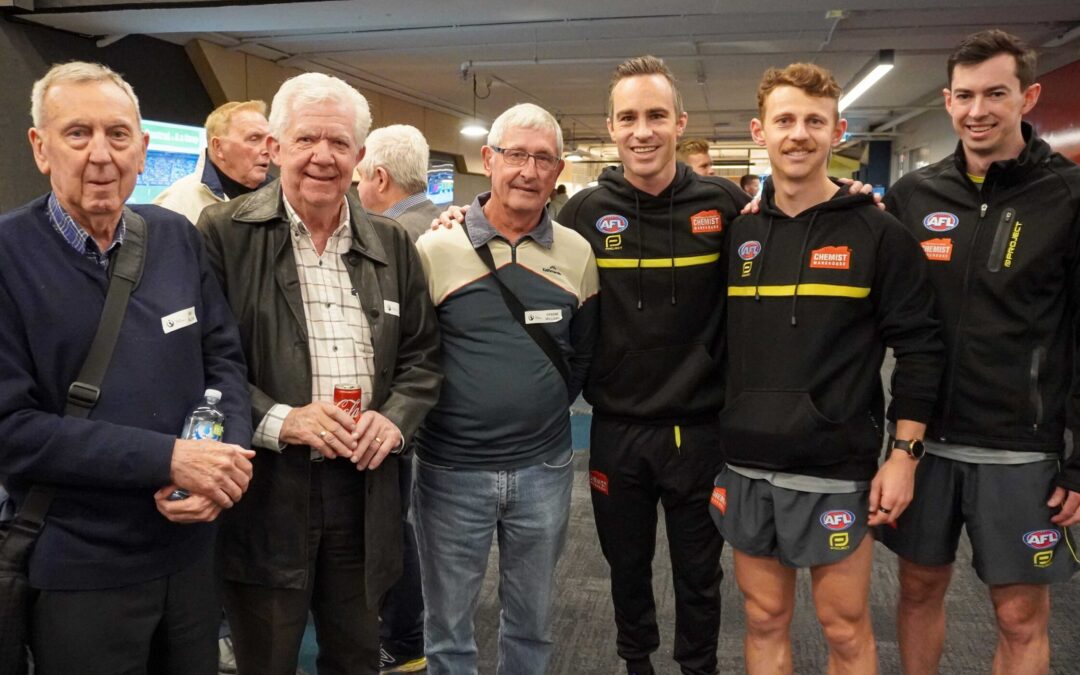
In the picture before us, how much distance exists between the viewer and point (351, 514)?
1847 millimetres

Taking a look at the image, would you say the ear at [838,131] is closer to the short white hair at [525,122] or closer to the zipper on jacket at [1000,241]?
the zipper on jacket at [1000,241]

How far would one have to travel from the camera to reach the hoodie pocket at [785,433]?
194 centimetres

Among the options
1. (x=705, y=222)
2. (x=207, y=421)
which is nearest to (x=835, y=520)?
(x=705, y=222)

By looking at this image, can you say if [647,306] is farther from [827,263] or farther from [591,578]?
[591,578]

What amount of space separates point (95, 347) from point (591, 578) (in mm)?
2496

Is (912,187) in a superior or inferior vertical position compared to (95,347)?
superior

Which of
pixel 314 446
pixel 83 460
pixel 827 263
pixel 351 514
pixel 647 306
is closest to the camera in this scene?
pixel 83 460

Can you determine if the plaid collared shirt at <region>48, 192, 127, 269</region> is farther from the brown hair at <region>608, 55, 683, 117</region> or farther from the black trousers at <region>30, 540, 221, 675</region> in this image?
the brown hair at <region>608, 55, 683, 117</region>

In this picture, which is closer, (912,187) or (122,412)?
(122,412)

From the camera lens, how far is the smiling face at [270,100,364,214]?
5.84 feet

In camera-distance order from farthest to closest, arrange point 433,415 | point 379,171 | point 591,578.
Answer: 1. point 591,578
2. point 379,171
3. point 433,415

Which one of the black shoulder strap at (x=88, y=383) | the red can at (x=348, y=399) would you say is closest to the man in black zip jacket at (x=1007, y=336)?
the red can at (x=348, y=399)

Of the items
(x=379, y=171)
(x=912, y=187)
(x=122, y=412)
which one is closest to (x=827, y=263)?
(x=912, y=187)

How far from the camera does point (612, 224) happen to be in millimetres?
2322
